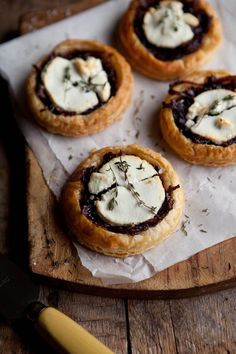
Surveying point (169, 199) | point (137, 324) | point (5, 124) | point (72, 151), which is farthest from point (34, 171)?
point (137, 324)

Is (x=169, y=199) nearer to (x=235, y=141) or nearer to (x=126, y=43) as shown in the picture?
(x=235, y=141)

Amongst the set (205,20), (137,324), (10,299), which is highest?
(205,20)

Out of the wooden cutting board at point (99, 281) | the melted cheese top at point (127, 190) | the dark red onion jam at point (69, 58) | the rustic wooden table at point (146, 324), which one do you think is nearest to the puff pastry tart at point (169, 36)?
the dark red onion jam at point (69, 58)

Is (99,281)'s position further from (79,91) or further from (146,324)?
(79,91)

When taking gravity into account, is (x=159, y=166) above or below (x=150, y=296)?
above

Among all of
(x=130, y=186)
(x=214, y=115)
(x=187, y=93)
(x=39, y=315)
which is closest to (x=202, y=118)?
(x=214, y=115)

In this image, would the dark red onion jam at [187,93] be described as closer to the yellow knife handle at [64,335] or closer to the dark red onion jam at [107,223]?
the dark red onion jam at [107,223]
